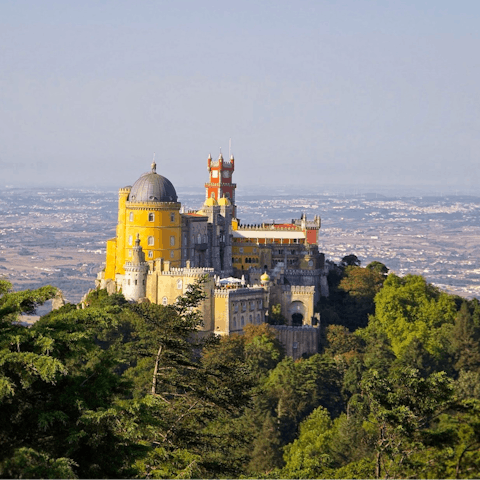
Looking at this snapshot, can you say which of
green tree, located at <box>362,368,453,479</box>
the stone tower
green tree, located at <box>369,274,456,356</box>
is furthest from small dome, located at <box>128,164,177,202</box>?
green tree, located at <box>362,368,453,479</box>

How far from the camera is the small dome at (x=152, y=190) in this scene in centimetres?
8025

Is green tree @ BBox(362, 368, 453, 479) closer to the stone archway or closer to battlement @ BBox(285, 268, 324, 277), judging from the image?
the stone archway

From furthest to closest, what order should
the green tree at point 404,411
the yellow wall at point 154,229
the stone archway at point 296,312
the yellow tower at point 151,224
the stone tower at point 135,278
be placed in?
1. the stone archway at point 296,312
2. the yellow tower at point 151,224
3. the yellow wall at point 154,229
4. the stone tower at point 135,278
5. the green tree at point 404,411

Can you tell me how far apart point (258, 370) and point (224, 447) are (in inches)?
1582

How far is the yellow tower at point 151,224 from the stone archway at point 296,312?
910 cm

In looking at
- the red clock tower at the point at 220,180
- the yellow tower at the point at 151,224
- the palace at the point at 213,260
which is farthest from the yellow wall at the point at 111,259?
the red clock tower at the point at 220,180

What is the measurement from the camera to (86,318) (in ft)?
91.8

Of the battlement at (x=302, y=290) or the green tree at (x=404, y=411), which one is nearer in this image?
the green tree at (x=404, y=411)

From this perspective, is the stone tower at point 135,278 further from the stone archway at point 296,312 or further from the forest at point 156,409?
the forest at point 156,409

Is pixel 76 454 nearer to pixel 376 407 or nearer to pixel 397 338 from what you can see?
pixel 376 407

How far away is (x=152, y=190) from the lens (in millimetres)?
80438

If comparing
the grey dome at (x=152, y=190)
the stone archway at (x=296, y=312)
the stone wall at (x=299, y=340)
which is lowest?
the stone wall at (x=299, y=340)

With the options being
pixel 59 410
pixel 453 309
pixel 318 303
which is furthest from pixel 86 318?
pixel 453 309

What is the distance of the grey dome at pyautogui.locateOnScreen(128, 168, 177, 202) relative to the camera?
80250mm
